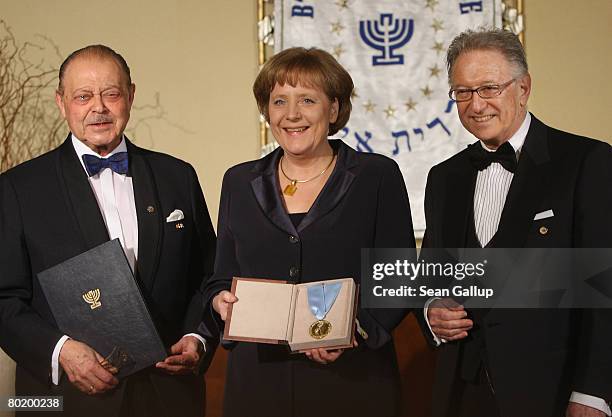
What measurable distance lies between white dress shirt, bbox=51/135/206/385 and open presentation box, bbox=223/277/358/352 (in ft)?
0.97

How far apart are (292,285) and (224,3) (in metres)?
3.07

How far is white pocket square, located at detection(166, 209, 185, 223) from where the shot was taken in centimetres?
260

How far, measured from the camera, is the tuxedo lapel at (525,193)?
236cm

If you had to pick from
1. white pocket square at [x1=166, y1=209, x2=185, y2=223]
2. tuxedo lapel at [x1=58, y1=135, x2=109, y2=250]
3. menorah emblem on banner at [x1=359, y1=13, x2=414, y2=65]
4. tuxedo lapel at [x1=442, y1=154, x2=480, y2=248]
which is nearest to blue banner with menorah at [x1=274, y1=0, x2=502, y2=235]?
menorah emblem on banner at [x1=359, y1=13, x2=414, y2=65]

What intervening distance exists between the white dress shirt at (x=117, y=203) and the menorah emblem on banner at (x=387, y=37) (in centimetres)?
264

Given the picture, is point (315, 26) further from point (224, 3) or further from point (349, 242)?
point (349, 242)

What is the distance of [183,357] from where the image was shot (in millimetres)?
2527

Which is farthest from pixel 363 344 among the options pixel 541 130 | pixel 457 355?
pixel 541 130

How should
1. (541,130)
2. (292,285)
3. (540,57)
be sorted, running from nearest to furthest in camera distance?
1. (292,285)
2. (541,130)
3. (540,57)

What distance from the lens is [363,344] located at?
2459 millimetres

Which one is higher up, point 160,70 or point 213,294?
point 160,70

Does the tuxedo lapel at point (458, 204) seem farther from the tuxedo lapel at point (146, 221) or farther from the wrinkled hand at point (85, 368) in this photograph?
the wrinkled hand at point (85, 368)

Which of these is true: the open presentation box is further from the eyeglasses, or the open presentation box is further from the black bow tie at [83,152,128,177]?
the eyeglasses

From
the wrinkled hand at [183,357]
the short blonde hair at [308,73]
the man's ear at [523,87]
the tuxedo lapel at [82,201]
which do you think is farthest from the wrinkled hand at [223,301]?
the man's ear at [523,87]
